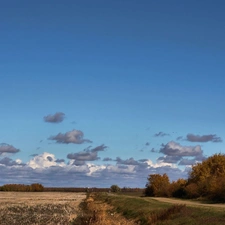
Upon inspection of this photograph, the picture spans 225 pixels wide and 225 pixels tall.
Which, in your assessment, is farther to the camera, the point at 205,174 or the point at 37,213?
the point at 205,174

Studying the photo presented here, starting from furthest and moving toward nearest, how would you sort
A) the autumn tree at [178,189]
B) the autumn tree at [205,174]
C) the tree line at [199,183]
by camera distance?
the autumn tree at [178,189] < the autumn tree at [205,174] < the tree line at [199,183]

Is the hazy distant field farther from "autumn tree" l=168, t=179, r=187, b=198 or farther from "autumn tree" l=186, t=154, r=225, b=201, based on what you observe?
"autumn tree" l=168, t=179, r=187, b=198

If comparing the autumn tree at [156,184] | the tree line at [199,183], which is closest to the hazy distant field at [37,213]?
the tree line at [199,183]

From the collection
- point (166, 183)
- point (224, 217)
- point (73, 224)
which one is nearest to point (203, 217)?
point (224, 217)

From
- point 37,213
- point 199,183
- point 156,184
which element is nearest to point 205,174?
point 199,183

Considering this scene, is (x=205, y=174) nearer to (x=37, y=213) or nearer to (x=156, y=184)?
(x=156, y=184)

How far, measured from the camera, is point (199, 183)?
267ft

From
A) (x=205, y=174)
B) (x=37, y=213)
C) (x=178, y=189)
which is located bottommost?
(x=37, y=213)

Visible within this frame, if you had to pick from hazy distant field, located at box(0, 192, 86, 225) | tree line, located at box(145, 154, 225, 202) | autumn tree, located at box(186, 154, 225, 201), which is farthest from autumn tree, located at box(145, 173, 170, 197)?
hazy distant field, located at box(0, 192, 86, 225)

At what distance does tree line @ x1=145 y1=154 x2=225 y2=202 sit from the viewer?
6743 centimetres

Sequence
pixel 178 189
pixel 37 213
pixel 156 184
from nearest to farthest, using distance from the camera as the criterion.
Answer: pixel 37 213 → pixel 178 189 → pixel 156 184

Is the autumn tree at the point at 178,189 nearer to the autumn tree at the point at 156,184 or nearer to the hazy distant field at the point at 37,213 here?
the autumn tree at the point at 156,184

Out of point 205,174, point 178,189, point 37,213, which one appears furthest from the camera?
point 178,189

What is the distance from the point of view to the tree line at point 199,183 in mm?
67431
